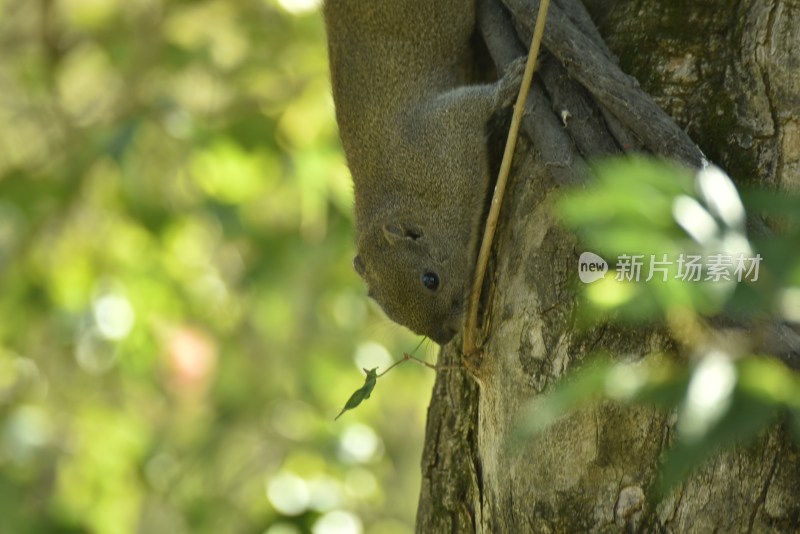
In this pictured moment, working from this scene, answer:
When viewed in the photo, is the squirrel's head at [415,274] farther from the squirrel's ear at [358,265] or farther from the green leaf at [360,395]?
the green leaf at [360,395]

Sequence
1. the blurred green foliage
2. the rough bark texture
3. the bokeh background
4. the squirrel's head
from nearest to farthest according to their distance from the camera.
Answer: the blurred green foliage, the rough bark texture, the squirrel's head, the bokeh background

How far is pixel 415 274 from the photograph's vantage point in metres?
3.57

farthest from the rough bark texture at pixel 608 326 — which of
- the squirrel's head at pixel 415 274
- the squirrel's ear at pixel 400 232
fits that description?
the squirrel's ear at pixel 400 232

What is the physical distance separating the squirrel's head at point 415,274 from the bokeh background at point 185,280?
960 mm

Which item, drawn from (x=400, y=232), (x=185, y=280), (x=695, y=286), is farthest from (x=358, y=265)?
(x=695, y=286)

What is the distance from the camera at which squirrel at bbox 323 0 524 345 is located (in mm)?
3525

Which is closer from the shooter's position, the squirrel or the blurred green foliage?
the blurred green foliage

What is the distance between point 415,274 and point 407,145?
1.51ft

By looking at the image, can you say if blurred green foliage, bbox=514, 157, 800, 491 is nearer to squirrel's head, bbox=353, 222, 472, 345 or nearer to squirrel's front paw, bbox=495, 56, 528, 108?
squirrel's front paw, bbox=495, 56, 528, 108

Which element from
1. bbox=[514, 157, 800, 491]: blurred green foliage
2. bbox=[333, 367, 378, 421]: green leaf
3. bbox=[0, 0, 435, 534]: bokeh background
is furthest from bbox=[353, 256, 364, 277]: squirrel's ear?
bbox=[514, 157, 800, 491]: blurred green foliage

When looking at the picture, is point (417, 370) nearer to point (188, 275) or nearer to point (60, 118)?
point (188, 275)

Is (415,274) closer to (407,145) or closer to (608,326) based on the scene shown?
(407,145)

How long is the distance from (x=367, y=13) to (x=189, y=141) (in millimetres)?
1493

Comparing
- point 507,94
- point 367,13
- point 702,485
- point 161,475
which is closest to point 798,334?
point 702,485
